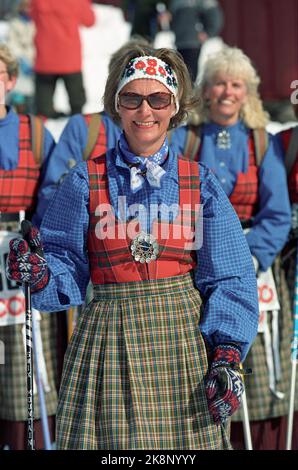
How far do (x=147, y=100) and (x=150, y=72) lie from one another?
4.5 inches

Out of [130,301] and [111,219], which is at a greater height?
[111,219]

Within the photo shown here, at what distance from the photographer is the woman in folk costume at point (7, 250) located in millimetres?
4824

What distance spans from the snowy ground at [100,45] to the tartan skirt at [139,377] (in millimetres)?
7289

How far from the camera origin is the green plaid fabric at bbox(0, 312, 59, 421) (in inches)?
192

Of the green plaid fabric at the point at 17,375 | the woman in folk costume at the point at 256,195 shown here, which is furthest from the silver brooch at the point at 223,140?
the green plaid fabric at the point at 17,375

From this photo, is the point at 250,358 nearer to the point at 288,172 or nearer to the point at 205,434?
the point at 288,172

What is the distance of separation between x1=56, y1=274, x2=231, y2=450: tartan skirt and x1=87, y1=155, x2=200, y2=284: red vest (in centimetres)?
4

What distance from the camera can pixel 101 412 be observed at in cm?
340

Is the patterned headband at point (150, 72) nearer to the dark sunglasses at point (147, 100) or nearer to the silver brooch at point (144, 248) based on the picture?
the dark sunglasses at point (147, 100)

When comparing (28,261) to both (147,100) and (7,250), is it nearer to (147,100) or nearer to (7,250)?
Answer: (147,100)

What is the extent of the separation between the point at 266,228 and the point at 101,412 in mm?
1786

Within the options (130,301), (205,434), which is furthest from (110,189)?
(205,434)

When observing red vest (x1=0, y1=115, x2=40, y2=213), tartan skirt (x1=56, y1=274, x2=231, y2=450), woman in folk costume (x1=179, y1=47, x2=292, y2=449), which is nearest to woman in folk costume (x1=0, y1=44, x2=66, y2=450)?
red vest (x1=0, y1=115, x2=40, y2=213)

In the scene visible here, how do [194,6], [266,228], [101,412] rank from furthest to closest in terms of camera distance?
[194,6]
[266,228]
[101,412]
